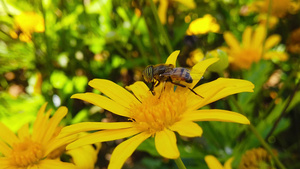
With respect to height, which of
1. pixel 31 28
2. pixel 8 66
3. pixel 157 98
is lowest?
pixel 157 98

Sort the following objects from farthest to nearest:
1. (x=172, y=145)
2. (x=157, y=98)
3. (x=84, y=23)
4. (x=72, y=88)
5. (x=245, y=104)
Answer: (x=84, y=23) → (x=72, y=88) → (x=245, y=104) → (x=157, y=98) → (x=172, y=145)

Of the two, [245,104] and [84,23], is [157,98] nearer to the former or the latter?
[245,104]

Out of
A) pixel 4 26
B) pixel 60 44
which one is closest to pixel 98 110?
pixel 60 44

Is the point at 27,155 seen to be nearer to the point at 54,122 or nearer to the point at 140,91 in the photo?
the point at 54,122

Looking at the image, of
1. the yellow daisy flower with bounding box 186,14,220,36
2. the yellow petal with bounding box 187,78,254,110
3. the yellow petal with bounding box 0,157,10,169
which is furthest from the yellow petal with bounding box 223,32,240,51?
the yellow petal with bounding box 0,157,10,169

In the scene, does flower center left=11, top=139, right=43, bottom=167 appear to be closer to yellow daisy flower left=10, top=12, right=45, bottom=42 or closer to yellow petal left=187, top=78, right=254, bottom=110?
yellow petal left=187, top=78, right=254, bottom=110

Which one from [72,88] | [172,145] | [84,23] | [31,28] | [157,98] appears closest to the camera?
[172,145]

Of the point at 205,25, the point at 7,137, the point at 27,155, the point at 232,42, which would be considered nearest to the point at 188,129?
the point at 27,155

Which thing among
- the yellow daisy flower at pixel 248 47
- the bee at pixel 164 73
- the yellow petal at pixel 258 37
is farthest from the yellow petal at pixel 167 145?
the yellow petal at pixel 258 37
